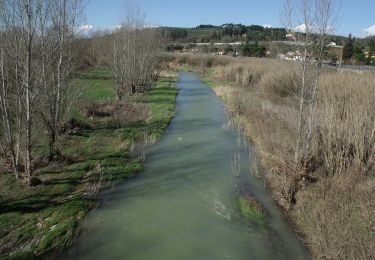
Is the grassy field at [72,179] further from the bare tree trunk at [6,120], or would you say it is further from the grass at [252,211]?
the grass at [252,211]

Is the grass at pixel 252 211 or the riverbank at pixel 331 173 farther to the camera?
the grass at pixel 252 211

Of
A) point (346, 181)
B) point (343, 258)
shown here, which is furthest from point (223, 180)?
point (343, 258)

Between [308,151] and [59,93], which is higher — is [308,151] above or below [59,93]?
below

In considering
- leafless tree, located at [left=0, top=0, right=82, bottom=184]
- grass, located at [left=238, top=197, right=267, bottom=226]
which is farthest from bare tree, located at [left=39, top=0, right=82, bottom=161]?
grass, located at [left=238, top=197, right=267, bottom=226]

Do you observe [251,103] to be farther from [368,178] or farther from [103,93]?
[368,178]

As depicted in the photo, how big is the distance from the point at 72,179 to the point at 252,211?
546 cm

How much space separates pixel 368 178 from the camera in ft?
32.6

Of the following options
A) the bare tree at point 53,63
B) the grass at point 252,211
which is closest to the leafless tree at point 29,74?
the bare tree at point 53,63

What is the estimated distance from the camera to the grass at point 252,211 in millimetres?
9609

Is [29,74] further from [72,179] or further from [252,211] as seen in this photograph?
[252,211]

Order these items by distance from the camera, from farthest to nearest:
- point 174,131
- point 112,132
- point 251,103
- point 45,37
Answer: point 251,103 → point 174,131 → point 112,132 → point 45,37

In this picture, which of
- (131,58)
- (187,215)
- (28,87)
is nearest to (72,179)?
(28,87)

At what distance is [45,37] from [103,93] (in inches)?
631

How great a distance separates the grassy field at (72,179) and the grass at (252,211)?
4011 millimetres
